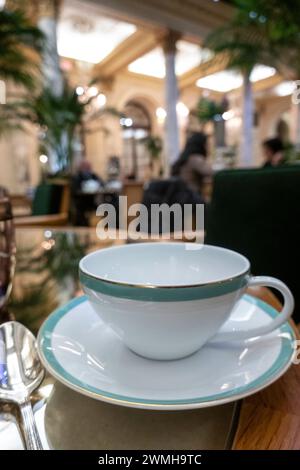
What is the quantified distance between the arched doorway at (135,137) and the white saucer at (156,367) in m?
8.37

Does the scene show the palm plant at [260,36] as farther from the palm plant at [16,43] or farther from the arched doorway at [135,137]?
the arched doorway at [135,137]

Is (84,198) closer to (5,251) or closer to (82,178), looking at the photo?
(82,178)

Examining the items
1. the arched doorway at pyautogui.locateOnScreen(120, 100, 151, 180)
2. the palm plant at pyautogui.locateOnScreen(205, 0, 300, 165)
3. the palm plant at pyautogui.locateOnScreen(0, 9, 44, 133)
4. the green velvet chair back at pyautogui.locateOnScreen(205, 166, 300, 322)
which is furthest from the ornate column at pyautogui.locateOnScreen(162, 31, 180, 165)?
the green velvet chair back at pyautogui.locateOnScreen(205, 166, 300, 322)

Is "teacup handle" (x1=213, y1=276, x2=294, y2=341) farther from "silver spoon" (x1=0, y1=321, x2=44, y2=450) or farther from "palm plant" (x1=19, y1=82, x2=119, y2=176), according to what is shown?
"palm plant" (x1=19, y1=82, x2=119, y2=176)

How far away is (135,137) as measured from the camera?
867 centimetres

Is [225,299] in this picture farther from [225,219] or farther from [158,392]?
[225,219]

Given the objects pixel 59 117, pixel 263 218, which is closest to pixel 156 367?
pixel 263 218

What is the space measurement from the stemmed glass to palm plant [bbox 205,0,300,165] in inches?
79.0

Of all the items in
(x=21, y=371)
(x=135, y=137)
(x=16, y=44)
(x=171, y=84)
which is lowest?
(x=21, y=371)

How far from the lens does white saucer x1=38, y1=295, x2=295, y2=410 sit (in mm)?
180

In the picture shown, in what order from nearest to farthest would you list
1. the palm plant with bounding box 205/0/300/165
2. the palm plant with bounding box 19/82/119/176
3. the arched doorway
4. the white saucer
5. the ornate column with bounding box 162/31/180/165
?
the white saucer, the palm plant with bounding box 205/0/300/165, the palm plant with bounding box 19/82/119/176, the ornate column with bounding box 162/31/180/165, the arched doorway

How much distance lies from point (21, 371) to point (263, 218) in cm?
50

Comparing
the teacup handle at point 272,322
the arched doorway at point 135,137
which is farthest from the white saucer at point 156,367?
the arched doorway at point 135,137
